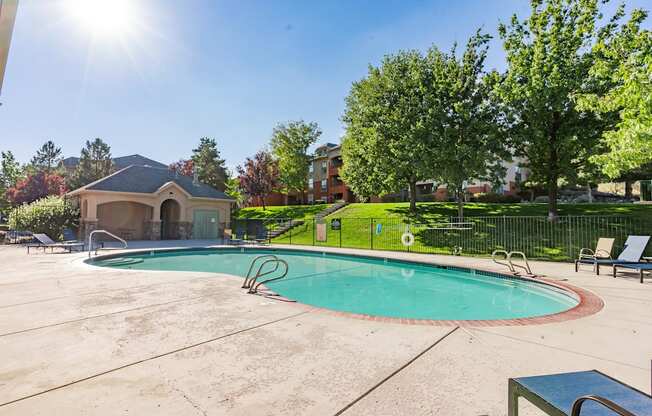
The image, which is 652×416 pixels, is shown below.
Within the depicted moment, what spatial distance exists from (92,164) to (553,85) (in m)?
55.3

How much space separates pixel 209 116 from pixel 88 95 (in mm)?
7130

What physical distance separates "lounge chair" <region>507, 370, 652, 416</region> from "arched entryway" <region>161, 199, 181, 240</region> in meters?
28.4

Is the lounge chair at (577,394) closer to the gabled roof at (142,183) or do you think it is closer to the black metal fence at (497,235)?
the black metal fence at (497,235)

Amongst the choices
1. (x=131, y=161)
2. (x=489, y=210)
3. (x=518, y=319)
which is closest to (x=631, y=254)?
(x=518, y=319)

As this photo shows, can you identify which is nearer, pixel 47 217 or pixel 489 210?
pixel 47 217

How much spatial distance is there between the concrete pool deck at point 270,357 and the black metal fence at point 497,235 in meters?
10.0

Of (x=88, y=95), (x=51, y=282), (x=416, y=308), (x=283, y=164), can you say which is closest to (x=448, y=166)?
(x=416, y=308)

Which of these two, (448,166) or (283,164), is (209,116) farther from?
(283,164)

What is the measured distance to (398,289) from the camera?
10883 millimetres

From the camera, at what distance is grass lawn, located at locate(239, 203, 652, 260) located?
16250mm

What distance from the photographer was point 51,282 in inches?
348

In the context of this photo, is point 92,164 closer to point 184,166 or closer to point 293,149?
point 184,166

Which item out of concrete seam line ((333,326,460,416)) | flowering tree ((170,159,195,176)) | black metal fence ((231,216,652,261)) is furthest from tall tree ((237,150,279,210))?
concrete seam line ((333,326,460,416))

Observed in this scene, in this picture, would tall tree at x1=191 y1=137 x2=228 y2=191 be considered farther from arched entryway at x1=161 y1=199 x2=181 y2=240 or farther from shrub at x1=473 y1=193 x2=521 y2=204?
shrub at x1=473 y1=193 x2=521 y2=204
